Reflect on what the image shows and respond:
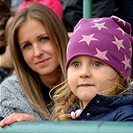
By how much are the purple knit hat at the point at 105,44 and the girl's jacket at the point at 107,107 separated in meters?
0.20

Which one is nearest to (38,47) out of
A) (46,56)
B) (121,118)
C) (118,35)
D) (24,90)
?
(46,56)

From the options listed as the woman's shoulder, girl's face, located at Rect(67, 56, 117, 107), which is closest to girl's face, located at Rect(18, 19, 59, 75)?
the woman's shoulder

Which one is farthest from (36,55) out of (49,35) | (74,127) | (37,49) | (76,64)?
(74,127)

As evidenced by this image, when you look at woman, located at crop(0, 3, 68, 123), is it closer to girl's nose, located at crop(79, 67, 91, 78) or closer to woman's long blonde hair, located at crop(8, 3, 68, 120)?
woman's long blonde hair, located at crop(8, 3, 68, 120)

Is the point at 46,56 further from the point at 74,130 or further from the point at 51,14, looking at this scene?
the point at 74,130

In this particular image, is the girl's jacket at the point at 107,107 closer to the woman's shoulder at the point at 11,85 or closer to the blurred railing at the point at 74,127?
the blurred railing at the point at 74,127

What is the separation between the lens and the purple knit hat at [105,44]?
192 cm

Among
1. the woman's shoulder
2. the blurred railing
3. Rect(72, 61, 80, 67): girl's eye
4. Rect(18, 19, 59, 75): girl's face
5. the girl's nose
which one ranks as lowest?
the woman's shoulder

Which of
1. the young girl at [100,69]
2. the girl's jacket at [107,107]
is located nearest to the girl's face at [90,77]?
the young girl at [100,69]

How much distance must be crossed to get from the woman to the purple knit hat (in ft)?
2.66

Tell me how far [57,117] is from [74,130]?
0.85 metres

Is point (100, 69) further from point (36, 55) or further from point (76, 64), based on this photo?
point (36, 55)

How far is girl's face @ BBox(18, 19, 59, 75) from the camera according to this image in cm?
285

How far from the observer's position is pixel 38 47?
2846 mm
